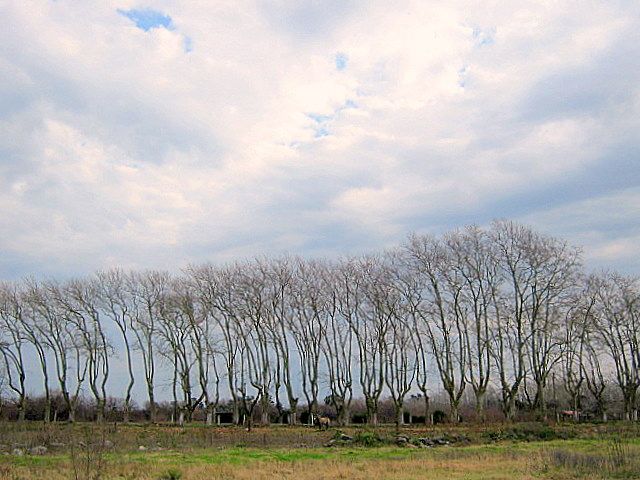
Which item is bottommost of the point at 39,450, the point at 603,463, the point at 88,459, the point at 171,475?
the point at 603,463

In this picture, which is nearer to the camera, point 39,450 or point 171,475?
point 171,475

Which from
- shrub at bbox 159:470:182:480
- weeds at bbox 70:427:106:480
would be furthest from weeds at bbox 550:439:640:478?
weeds at bbox 70:427:106:480

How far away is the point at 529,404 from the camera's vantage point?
160ft

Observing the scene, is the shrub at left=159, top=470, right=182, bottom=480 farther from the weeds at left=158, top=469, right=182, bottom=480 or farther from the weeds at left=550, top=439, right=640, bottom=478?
the weeds at left=550, top=439, right=640, bottom=478

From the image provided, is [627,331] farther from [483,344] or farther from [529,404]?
[483,344]

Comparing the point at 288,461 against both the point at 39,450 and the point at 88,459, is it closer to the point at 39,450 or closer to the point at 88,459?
the point at 88,459

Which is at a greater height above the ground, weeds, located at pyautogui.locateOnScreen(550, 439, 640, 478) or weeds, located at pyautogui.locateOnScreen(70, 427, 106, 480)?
weeds, located at pyautogui.locateOnScreen(70, 427, 106, 480)

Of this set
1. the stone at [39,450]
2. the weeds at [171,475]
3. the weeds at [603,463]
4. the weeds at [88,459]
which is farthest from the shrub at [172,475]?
the weeds at [603,463]

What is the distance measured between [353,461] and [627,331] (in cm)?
3870

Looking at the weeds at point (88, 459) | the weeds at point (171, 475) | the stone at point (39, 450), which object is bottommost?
the weeds at point (171, 475)

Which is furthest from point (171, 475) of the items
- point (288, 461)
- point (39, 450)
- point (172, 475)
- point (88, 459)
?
point (39, 450)

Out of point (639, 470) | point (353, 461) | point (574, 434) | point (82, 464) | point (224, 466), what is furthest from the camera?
point (574, 434)

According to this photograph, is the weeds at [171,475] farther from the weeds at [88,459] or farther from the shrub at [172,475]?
the weeds at [88,459]

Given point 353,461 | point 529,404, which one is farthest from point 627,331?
point 353,461
